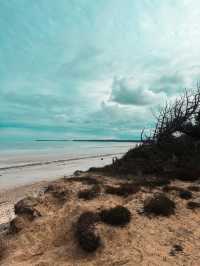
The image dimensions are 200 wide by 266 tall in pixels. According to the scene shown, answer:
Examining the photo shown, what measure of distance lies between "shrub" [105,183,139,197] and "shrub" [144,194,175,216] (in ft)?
3.38

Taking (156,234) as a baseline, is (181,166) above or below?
above

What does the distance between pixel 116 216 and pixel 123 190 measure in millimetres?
2271

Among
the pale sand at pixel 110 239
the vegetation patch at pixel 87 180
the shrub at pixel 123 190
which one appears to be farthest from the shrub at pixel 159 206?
the vegetation patch at pixel 87 180

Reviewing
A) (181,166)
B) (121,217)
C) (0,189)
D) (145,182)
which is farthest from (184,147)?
(0,189)

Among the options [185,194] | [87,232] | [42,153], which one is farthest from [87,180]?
Answer: [42,153]

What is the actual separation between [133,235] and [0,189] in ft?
60.7

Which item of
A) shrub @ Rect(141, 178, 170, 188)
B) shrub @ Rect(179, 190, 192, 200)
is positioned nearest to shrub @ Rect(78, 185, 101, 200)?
shrub @ Rect(141, 178, 170, 188)

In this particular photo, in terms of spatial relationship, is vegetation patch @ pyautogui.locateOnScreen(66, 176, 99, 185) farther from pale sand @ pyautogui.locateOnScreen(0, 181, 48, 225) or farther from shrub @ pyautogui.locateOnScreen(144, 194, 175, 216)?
shrub @ pyautogui.locateOnScreen(144, 194, 175, 216)

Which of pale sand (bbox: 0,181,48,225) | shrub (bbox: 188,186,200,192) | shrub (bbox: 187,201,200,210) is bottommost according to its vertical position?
pale sand (bbox: 0,181,48,225)

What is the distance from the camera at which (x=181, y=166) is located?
56.5 ft

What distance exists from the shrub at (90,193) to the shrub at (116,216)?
147cm

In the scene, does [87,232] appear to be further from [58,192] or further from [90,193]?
[58,192]

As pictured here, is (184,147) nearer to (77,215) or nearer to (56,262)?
(77,215)

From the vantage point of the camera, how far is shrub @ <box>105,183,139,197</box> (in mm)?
12750
